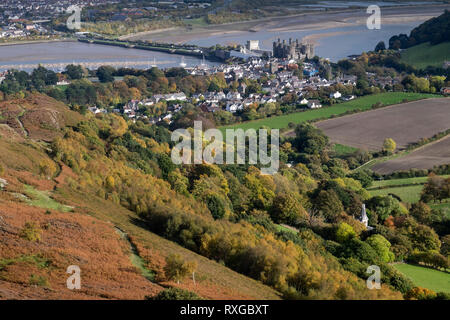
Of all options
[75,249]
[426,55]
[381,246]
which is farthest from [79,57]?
[75,249]

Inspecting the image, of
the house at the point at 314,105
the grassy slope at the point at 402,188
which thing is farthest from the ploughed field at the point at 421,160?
the house at the point at 314,105

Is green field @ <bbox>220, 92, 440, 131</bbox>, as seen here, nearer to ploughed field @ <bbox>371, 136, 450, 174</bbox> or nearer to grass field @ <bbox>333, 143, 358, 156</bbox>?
grass field @ <bbox>333, 143, 358, 156</bbox>

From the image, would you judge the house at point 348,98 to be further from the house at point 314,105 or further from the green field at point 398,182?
the green field at point 398,182

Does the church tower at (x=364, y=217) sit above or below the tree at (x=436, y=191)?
above

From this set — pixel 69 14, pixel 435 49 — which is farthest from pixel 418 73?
pixel 69 14

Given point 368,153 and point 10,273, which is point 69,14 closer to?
point 368,153

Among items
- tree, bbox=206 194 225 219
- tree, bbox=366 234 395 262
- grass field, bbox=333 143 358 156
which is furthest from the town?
tree, bbox=366 234 395 262

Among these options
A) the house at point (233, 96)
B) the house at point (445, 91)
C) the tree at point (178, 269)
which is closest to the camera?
the tree at point (178, 269)
